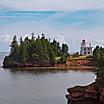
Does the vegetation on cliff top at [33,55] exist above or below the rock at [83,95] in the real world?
above

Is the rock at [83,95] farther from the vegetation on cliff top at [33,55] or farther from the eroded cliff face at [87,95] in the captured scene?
the vegetation on cliff top at [33,55]

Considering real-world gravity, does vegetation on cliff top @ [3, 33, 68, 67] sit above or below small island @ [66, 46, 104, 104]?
above

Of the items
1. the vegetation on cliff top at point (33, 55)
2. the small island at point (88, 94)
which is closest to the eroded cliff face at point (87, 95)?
the small island at point (88, 94)

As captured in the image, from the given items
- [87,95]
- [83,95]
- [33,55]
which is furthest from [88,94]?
[33,55]

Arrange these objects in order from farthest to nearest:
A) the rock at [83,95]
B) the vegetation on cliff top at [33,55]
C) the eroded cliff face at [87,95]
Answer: the vegetation on cliff top at [33,55]
the rock at [83,95]
the eroded cliff face at [87,95]

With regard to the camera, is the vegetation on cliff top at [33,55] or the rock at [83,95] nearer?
the rock at [83,95]

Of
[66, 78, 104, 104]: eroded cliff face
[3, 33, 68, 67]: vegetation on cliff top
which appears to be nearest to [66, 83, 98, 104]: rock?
[66, 78, 104, 104]: eroded cliff face

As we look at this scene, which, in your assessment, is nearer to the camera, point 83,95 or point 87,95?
point 87,95

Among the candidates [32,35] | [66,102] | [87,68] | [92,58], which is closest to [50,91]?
[66,102]

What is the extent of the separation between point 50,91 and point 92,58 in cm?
9497

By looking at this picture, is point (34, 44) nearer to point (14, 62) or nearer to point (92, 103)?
point (14, 62)

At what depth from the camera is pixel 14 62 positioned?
171750mm

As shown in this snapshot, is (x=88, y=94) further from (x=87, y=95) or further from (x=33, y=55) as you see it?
(x=33, y=55)

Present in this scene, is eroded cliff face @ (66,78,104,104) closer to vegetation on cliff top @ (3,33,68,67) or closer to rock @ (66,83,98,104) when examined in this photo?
rock @ (66,83,98,104)
